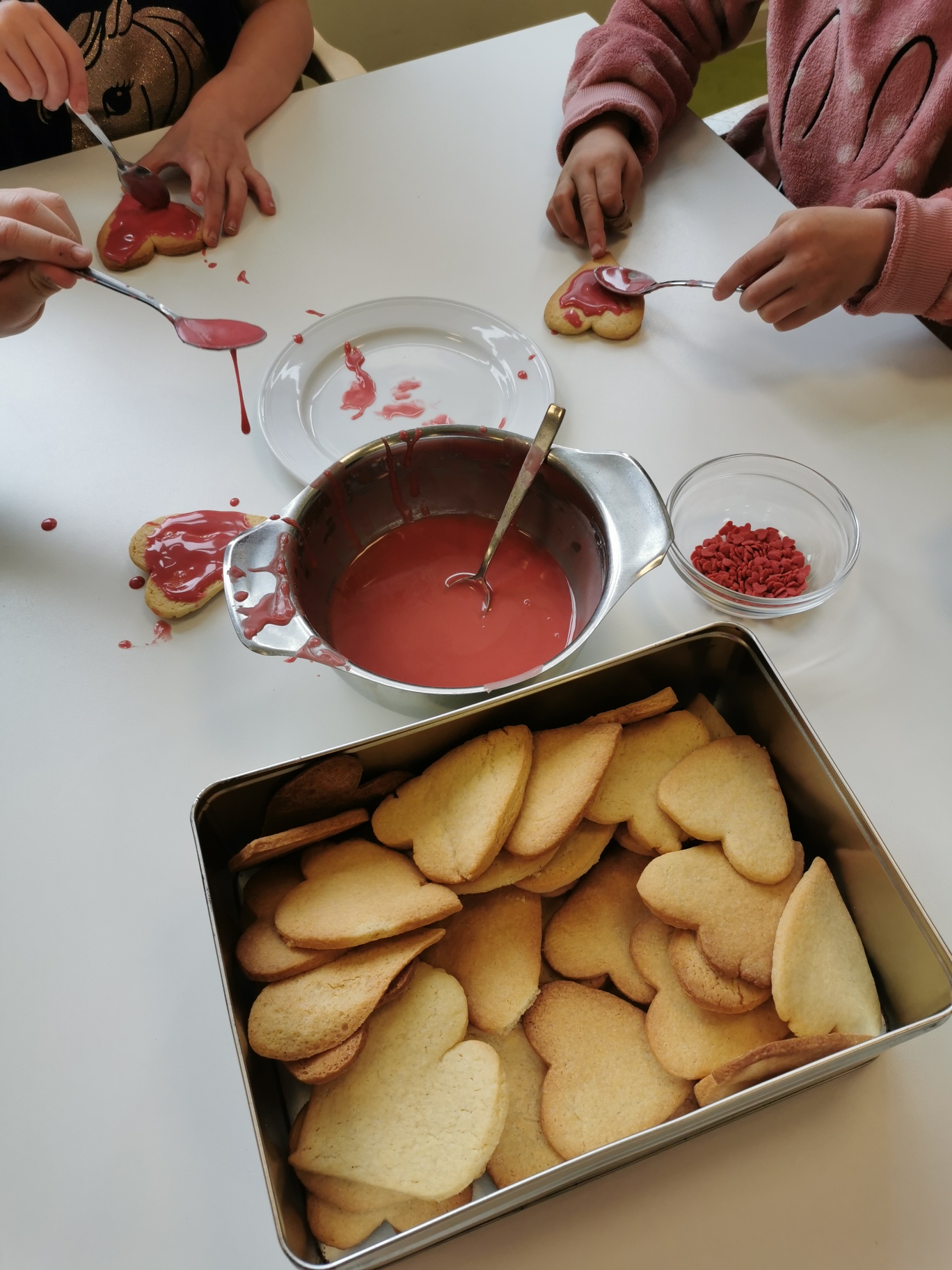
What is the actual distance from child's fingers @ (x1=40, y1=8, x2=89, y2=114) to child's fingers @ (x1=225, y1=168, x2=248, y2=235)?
0.20 metres

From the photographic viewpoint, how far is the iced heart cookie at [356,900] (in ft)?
1.88

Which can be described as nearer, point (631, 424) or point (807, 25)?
point (631, 424)

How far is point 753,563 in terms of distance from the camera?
0.88m

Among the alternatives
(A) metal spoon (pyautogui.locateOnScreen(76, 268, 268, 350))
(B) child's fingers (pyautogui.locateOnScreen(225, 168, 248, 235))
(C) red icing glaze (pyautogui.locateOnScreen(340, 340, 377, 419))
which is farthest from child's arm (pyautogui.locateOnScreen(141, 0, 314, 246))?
(C) red icing glaze (pyautogui.locateOnScreen(340, 340, 377, 419))

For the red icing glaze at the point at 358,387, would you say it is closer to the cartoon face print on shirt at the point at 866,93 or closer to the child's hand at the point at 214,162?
the child's hand at the point at 214,162

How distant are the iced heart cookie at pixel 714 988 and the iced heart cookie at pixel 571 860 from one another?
0.34 ft

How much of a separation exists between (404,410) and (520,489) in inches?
12.6

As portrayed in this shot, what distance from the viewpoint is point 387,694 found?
676 millimetres

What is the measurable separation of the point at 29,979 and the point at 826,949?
0.63 metres

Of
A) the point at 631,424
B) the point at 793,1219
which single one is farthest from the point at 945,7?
the point at 793,1219

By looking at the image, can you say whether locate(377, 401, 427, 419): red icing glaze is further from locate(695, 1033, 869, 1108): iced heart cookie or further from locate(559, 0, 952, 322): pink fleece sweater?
locate(695, 1033, 869, 1108): iced heart cookie

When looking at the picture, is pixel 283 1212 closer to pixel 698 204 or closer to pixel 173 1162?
pixel 173 1162

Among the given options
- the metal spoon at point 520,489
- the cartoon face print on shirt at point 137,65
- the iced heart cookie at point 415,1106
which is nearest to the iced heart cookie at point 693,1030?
the iced heart cookie at point 415,1106

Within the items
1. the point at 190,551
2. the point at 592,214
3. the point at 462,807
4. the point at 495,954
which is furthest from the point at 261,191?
the point at 495,954
